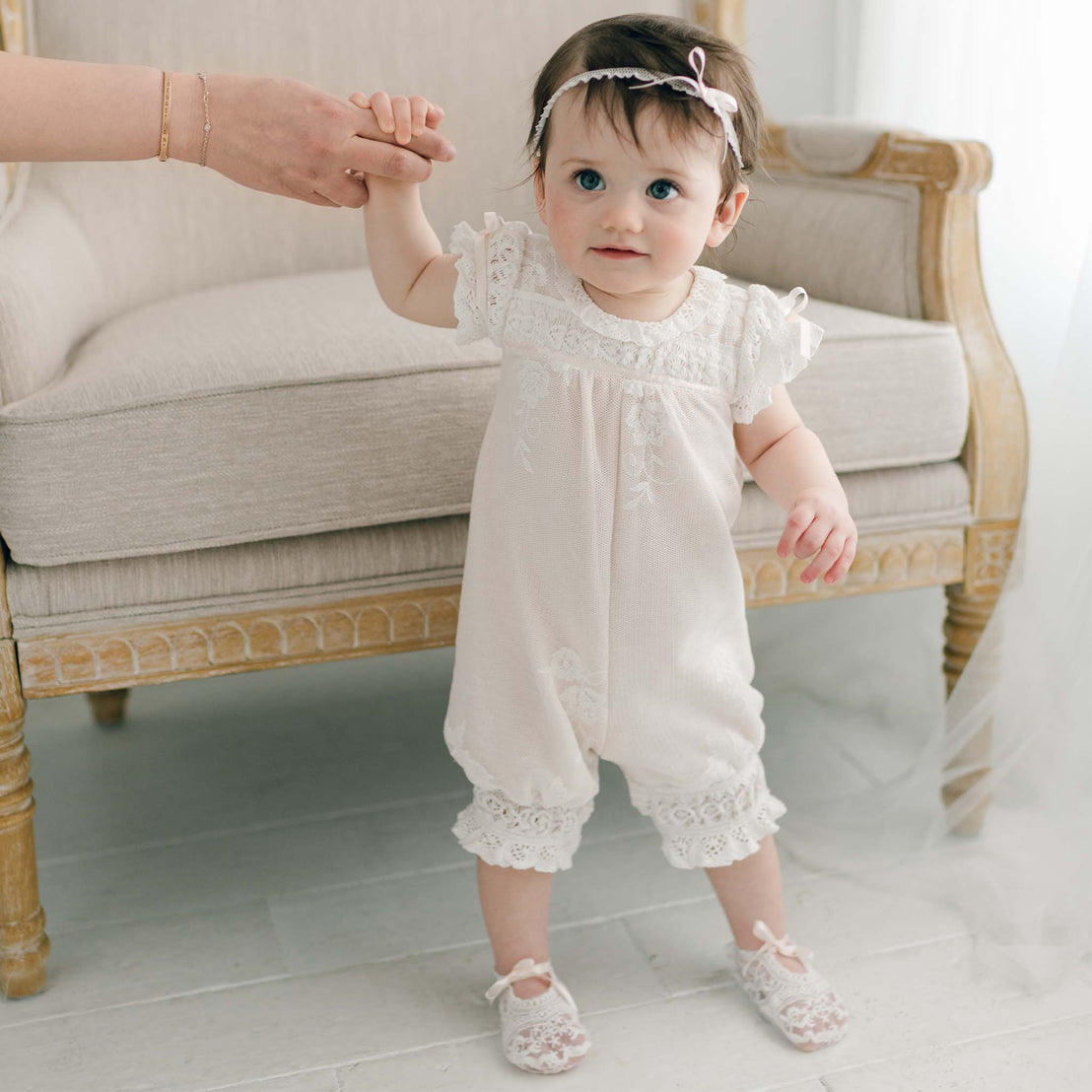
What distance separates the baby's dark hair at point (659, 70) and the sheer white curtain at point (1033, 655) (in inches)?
19.7

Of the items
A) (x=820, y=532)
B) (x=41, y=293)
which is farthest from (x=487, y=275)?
(x=41, y=293)

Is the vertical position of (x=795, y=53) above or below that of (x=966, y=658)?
above

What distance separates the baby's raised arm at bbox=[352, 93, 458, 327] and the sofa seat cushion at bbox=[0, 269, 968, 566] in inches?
4.0

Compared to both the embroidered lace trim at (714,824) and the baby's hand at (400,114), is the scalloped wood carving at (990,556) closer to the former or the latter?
the embroidered lace trim at (714,824)

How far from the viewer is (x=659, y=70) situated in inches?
34.7

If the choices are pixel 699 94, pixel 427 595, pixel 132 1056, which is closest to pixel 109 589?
pixel 427 595

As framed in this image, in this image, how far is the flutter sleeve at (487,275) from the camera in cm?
98

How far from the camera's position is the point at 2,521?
1.05 metres

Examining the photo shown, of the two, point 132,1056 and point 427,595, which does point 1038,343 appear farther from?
point 132,1056

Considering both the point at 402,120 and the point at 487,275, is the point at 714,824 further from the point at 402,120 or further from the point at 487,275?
the point at 402,120

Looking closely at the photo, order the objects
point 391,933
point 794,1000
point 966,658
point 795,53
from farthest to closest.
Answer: point 795,53 → point 966,658 → point 391,933 → point 794,1000

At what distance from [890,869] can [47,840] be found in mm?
873

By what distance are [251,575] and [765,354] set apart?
466 mm

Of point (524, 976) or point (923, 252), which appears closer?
point (524, 976)
